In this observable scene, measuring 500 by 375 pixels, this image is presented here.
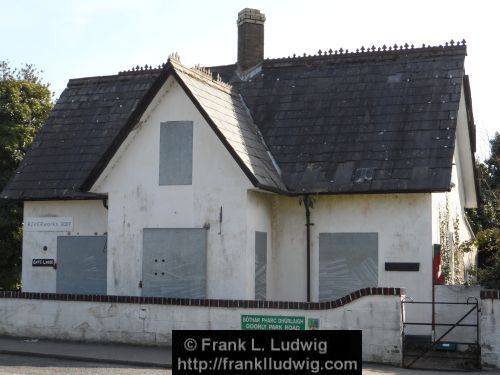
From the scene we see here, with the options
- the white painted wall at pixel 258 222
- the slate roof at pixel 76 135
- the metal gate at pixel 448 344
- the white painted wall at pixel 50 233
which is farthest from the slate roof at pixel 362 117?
the white painted wall at pixel 50 233

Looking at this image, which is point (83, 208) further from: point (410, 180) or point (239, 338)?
point (239, 338)

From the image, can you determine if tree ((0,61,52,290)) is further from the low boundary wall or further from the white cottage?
the low boundary wall

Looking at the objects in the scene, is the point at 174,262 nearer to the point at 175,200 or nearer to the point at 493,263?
the point at 175,200

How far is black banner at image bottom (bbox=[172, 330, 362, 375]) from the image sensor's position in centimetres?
867

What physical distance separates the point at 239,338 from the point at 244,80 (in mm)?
17529

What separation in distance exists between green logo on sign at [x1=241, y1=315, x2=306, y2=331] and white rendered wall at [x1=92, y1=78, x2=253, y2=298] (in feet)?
6.74

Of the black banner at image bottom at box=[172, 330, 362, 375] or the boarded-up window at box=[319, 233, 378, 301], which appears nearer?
the black banner at image bottom at box=[172, 330, 362, 375]

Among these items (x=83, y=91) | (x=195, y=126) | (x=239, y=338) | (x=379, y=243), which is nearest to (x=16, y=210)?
(x=83, y=91)

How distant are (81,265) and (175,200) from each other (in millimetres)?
4275

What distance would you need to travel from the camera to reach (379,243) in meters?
20.4

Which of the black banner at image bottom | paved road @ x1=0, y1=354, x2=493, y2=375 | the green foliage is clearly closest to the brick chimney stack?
Answer: the green foliage

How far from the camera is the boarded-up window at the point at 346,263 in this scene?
67.0 feet

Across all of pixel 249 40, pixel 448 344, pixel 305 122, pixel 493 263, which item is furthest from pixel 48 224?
pixel 493 263

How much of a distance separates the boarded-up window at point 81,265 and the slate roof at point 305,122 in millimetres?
1325
